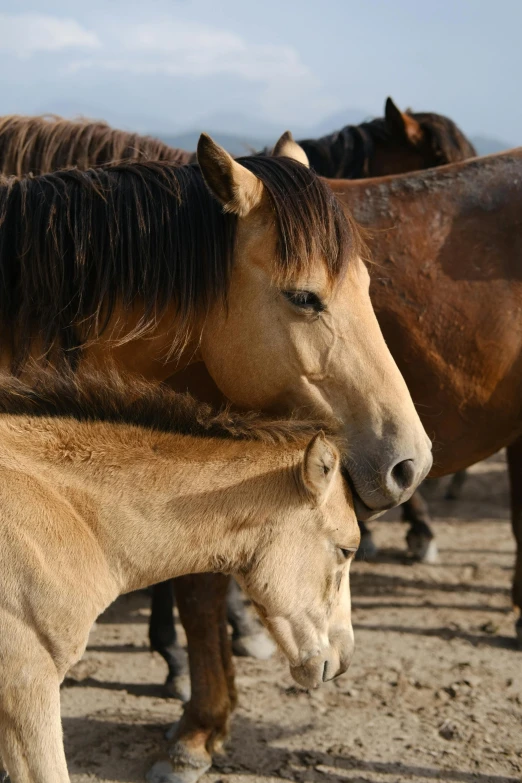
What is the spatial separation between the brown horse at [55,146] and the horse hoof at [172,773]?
2.80 metres

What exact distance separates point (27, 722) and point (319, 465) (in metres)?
1.07

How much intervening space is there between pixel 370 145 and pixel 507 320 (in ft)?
6.56

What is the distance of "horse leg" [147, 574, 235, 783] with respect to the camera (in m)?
3.48

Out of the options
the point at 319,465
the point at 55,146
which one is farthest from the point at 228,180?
the point at 55,146

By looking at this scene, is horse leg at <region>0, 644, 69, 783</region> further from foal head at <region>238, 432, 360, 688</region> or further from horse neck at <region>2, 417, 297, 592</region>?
foal head at <region>238, 432, 360, 688</region>

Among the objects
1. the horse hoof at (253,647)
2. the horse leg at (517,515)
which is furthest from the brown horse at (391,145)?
the horse hoof at (253,647)

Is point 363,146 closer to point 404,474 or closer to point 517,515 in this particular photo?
point 517,515

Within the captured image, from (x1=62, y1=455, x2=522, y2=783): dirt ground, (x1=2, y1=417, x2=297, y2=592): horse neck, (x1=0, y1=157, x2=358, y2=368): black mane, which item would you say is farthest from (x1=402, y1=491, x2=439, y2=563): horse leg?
(x1=2, y1=417, x2=297, y2=592): horse neck

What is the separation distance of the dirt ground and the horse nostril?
150cm

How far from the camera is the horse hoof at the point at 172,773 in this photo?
3406 millimetres

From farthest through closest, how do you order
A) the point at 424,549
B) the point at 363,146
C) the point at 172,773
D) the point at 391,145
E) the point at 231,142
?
the point at 231,142 → the point at 424,549 → the point at 391,145 → the point at 363,146 → the point at 172,773

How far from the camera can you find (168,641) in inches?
168

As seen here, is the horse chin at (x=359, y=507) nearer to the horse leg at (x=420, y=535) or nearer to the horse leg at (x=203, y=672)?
the horse leg at (x=203, y=672)

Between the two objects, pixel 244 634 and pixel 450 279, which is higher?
pixel 450 279
